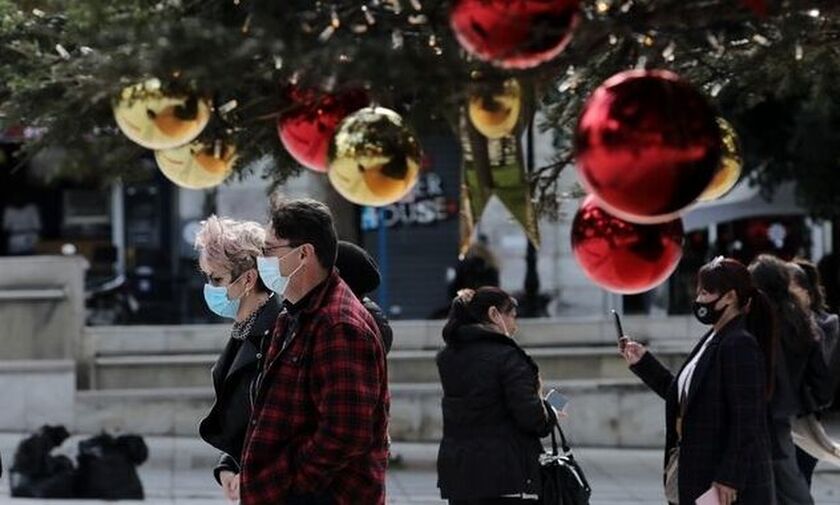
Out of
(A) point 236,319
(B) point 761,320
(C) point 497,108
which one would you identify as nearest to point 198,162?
(C) point 497,108

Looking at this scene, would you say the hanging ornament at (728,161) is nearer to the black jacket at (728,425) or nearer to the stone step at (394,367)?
the black jacket at (728,425)

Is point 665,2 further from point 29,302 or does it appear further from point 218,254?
point 29,302

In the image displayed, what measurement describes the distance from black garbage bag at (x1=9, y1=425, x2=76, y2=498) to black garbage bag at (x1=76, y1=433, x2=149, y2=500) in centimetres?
9

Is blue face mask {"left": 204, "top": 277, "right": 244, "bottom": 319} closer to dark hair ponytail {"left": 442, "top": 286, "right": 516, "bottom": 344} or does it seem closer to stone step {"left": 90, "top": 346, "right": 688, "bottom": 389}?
dark hair ponytail {"left": 442, "top": 286, "right": 516, "bottom": 344}

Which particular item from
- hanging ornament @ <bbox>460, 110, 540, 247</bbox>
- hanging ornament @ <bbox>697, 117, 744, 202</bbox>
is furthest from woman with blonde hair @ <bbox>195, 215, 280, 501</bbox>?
hanging ornament @ <bbox>697, 117, 744, 202</bbox>

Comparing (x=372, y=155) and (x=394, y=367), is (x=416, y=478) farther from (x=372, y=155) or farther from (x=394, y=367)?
(x=372, y=155)

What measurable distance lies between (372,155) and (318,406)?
4.40ft

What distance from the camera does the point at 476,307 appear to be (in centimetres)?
750

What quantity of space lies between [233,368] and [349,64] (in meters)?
2.65

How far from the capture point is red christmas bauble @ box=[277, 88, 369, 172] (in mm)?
4227

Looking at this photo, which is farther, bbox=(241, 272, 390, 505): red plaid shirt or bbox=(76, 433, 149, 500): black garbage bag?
bbox=(76, 433, 149, 500): black garbage bag

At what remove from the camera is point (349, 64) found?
320 centimetres

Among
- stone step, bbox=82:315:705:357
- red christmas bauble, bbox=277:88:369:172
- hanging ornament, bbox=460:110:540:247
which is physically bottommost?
stone step, bbox=82:315:705:357

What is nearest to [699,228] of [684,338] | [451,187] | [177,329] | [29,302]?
[451,187]
